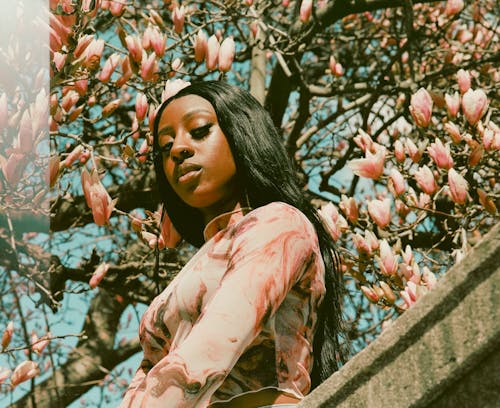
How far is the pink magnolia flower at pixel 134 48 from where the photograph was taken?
3.38m

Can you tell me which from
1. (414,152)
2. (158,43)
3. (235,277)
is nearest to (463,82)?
(414,152)

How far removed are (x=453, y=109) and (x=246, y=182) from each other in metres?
1.89

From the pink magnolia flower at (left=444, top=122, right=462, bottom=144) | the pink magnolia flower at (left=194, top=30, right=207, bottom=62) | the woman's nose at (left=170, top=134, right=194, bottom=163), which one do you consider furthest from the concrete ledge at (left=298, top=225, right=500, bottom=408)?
the pink magnolia flower at (left=194, top=30, right=207, bottom=62)

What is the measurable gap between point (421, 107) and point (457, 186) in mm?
546

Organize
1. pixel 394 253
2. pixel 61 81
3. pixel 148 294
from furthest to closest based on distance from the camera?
pixel 148 294 < pixel 394 253 < pixel 61 81

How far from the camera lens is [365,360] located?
107 centimetres

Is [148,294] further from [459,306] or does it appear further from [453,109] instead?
[459,306]

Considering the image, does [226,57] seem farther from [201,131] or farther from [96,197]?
[201,131]

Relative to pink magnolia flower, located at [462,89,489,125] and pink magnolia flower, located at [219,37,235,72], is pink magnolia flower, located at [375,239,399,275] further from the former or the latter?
pink magnolia flower, located at [219,37,235,72]

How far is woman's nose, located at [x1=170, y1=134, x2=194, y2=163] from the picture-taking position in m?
1.89

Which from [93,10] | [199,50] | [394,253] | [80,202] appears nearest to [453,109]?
[394,253]

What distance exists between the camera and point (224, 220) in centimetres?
188

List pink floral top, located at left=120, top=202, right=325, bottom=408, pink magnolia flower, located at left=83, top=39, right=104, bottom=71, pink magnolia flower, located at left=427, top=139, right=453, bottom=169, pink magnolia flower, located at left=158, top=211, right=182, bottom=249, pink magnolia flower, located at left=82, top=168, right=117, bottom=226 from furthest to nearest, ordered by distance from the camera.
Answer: pink magnolia flower, located at left=427, top=139, right=453, bottom=169
pink magnolia flower, located at left=83, top=39, right=104, bottom=71
pink magnolia flower, located at left=82, top=168, right=117, bottom=226
pink magnolia flower, located at left=158, top=211, right=182, bottom=249
pink floral top, located at left=120, top=202, right=325, bottom=408

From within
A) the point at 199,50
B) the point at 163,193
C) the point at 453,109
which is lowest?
the point at 453,109
